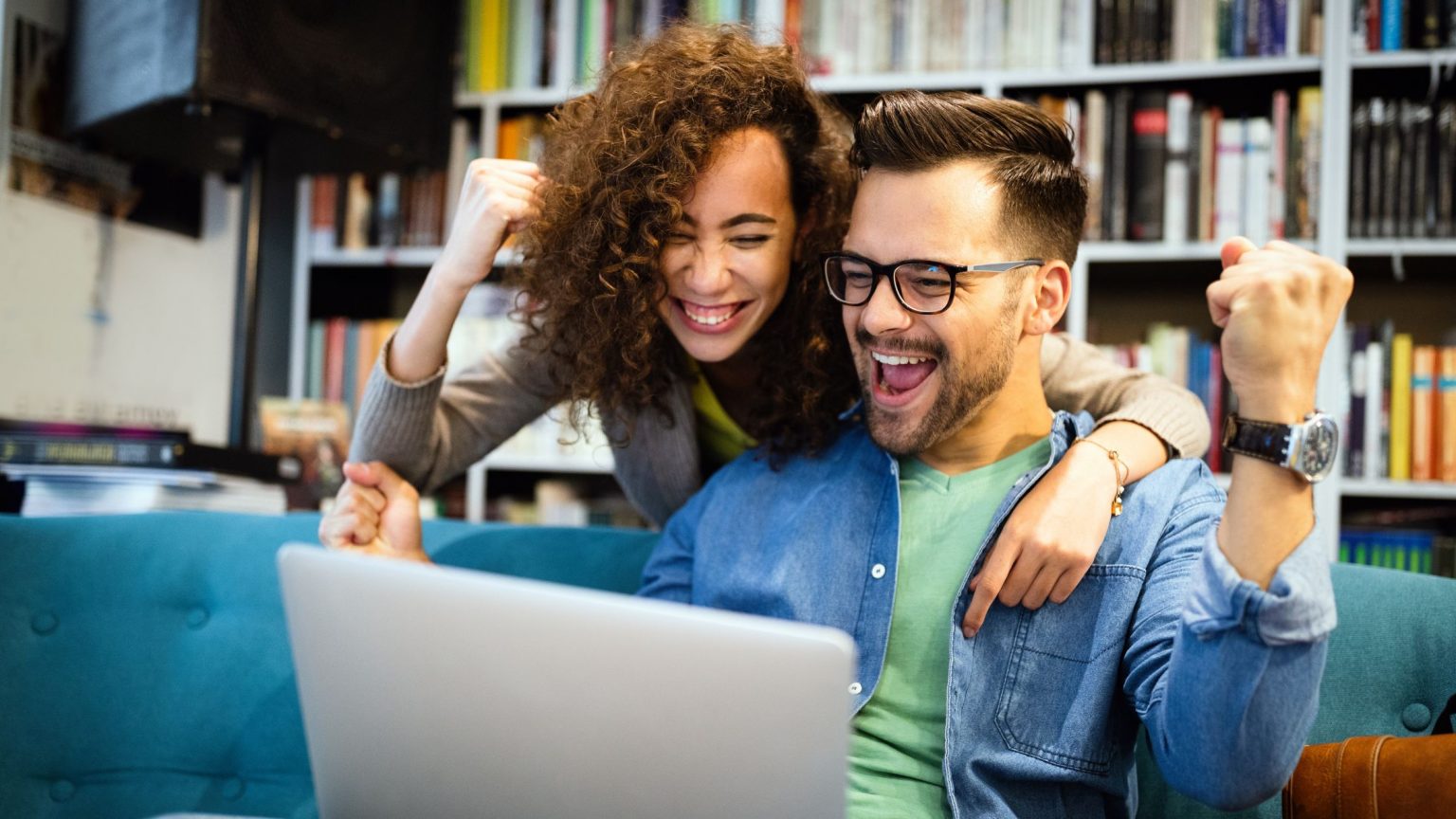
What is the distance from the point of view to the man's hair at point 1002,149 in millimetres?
1185

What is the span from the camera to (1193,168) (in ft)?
7.50

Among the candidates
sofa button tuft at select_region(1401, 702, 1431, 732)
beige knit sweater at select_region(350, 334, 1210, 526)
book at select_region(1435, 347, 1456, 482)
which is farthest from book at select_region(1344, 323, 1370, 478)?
sofa button tuft at select_region(1401, 702, 1431, 732)

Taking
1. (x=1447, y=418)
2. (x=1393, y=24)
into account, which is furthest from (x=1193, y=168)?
(x=1447, y=418)

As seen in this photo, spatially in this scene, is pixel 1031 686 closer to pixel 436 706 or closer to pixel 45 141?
pixel 436 706

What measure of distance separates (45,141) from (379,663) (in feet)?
6.47

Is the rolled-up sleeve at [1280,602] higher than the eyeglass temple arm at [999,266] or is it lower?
lower

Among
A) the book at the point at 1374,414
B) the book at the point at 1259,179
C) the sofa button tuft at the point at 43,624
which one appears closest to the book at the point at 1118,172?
the book at the point at 1259,179

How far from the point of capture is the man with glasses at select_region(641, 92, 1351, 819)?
0.82 m

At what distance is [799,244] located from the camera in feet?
4.58

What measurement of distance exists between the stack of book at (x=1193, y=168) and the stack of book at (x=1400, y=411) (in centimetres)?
29

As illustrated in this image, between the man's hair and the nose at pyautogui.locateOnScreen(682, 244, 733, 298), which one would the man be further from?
the nose at pyautogui.locateOnScreen(682, 244, 733, 298)

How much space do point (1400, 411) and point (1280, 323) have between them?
1700 millimetres

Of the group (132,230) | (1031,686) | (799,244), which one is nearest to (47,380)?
(132,230)

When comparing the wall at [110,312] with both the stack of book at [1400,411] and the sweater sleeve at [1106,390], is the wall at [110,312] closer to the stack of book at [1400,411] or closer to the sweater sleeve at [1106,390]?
the sweater sleeve at [1106,390]
